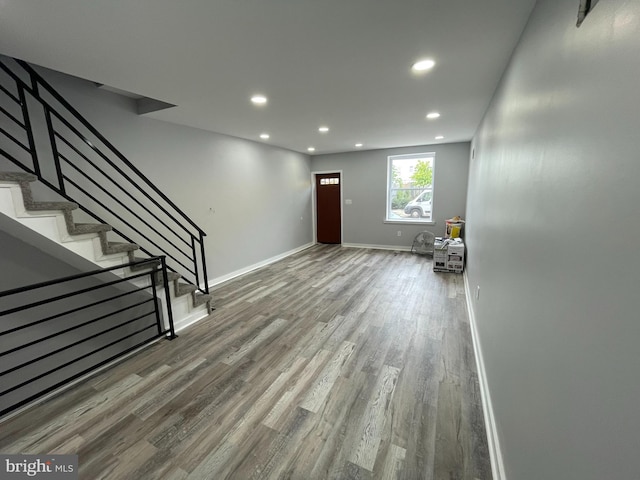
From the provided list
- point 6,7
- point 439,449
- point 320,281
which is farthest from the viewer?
point 320,281

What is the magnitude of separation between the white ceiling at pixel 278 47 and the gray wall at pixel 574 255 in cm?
50

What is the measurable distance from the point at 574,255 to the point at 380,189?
6006 millimetres

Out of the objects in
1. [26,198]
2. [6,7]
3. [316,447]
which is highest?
[6,7]

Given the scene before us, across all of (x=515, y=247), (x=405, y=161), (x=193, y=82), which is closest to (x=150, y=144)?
(x=193, y=82)

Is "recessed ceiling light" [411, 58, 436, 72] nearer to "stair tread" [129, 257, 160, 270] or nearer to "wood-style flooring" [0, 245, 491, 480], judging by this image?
"wood-style flooring" [0, 245, 491, 480]

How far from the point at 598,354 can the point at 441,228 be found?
6.03m

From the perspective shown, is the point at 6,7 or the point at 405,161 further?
the point at 405,161

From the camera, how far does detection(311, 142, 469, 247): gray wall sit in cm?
589

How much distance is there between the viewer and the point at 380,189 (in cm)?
660

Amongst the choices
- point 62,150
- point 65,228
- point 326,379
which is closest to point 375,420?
point 326,379

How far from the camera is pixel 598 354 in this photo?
0.64m

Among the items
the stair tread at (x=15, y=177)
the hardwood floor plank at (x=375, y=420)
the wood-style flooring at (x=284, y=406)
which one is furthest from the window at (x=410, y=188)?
the stair tread at (x=15, y=177)

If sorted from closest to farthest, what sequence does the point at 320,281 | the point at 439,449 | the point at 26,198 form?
the point at 439,449, the point at 26,198, the point at 320,281

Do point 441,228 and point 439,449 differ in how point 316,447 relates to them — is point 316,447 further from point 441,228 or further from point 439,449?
point 441,228
